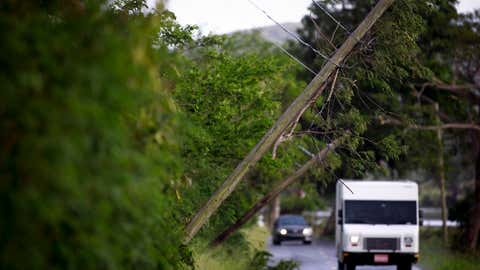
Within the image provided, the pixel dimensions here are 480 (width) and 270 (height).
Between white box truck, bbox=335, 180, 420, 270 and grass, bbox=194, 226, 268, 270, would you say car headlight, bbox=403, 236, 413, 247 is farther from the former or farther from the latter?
grass, bbox=194, 226, 268, 270

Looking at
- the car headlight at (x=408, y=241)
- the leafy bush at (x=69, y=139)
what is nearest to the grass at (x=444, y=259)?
the car headlight at (x=408, y=241)

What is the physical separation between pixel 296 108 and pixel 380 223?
12330mm

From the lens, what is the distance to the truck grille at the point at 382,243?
27.6 m

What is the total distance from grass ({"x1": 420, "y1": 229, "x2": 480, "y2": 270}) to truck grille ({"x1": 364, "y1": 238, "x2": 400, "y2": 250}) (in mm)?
2743

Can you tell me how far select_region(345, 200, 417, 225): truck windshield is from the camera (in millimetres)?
27531

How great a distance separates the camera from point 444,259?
33125mm

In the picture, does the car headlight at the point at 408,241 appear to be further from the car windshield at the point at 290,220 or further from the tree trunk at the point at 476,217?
the car windshield at the point at 290,220

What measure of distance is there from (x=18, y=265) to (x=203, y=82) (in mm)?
17637

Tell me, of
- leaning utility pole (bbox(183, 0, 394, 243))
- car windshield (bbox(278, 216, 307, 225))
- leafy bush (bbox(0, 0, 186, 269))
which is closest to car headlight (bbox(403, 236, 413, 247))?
A: leaning utility pole (bbox(183, 0, 394, 243))

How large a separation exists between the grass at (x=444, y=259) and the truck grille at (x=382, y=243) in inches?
108

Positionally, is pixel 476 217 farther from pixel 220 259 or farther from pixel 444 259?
pixel 220 259

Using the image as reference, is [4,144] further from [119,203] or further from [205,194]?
[205,194]

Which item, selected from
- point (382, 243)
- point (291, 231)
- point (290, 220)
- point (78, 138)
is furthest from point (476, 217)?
point (78, 138)

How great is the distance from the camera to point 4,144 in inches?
258
